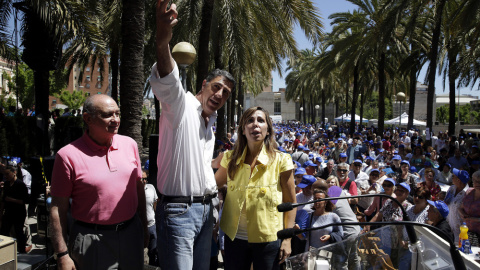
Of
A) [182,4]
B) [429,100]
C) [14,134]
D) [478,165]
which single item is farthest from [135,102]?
[429,100]

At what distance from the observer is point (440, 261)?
199 cm

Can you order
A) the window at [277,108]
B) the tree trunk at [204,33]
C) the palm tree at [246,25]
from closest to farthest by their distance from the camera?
the tree trunk at [204,33]
the palm tree at [246,25]
the window at [277,108]

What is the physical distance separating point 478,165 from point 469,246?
655 centimetres

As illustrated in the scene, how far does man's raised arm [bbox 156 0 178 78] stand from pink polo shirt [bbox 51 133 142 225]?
85 cm

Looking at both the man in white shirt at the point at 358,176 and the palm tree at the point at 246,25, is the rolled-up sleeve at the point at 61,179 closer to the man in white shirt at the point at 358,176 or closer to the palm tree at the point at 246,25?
the man in white shirt at the point at 358,176

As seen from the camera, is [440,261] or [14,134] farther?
[14,134]

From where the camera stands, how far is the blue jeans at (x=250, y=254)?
272 cm

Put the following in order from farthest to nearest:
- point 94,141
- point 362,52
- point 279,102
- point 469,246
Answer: point 279,102 → point 362,52 → point 469,246 → point 94,141

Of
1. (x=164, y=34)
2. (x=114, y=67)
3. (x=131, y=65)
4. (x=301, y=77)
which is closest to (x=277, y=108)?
(x=301, y=77)

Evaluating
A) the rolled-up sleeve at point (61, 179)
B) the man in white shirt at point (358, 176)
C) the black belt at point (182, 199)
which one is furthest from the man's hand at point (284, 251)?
the man in white shirt at point (358, 176)

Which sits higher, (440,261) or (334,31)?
(334,31)

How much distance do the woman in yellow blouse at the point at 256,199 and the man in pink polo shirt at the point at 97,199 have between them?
677mm

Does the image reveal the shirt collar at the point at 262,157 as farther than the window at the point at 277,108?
No

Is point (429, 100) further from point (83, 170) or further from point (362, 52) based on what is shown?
point (83, 170)
